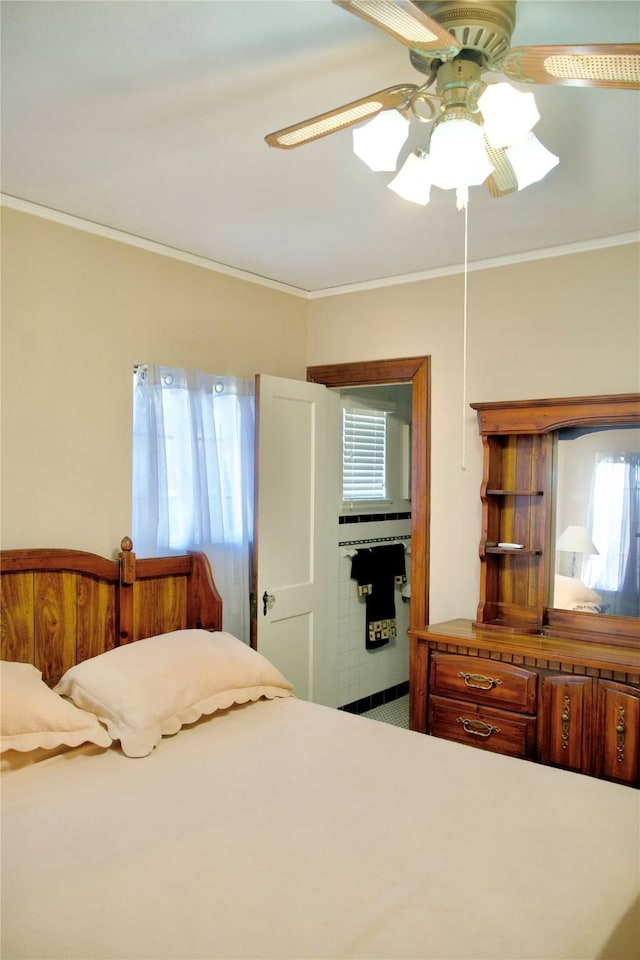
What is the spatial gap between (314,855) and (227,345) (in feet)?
8.69

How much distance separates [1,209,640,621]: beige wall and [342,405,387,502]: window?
0.61 metres

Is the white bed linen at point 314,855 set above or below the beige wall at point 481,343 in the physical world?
below

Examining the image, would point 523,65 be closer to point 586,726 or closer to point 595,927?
point 595,927

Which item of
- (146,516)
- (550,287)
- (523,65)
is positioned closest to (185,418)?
(146,516)

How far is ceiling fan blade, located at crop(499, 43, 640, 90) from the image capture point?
1.36m

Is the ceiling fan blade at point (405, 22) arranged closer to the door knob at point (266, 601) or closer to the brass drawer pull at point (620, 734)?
the brass drawer pull at point (620, 734)

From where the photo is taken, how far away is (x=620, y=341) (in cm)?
323

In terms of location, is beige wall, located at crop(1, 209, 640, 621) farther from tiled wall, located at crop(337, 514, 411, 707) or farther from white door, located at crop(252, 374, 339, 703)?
tiled wall, located at crop(337, 514, 411, 707)

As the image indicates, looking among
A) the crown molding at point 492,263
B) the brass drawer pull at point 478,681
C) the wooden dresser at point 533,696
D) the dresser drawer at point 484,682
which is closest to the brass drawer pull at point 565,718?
the wooden dresser at point 533,696

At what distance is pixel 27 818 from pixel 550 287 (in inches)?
118

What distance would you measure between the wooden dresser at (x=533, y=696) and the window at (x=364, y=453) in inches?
58.2

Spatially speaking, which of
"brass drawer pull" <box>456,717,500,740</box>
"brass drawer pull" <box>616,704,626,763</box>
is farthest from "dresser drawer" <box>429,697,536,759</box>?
"brass drawer pull" <box>616,704,626,763</box>

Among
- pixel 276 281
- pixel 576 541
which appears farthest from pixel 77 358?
pixel 576 541

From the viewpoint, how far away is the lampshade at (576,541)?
3307mm
